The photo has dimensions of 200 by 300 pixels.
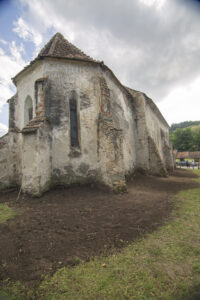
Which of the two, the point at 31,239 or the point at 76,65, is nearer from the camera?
the point at 31,239

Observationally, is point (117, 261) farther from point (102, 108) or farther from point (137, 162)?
point (137, 162)

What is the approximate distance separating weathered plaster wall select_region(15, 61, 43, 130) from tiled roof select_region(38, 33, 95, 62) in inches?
34.9

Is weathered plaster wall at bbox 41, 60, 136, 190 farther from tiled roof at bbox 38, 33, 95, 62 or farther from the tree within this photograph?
the tree

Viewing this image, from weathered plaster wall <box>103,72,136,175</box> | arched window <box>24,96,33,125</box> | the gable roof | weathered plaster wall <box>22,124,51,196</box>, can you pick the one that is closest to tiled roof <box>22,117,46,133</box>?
weathered plaster wall <box>22,124,51,196</box>

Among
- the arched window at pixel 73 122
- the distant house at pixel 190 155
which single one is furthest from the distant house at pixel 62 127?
the distant house at pixel 190 155

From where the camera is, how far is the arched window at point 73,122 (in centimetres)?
799

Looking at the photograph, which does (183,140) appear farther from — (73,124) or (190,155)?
(73,124)

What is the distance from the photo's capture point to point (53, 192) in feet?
21.8

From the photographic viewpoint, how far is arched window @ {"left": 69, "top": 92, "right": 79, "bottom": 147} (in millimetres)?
7992

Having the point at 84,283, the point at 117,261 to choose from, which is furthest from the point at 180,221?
the point at 84,283

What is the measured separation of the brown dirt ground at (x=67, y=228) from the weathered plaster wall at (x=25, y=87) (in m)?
5.78

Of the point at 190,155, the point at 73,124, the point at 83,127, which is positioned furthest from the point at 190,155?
the point at 73,124

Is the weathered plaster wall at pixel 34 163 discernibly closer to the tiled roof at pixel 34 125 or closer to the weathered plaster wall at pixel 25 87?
the tiled roof at pixel 34 125

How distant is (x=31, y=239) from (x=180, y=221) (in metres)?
3.92
